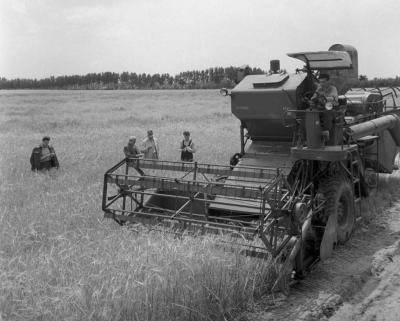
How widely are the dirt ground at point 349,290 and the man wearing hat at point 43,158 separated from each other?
732 cm

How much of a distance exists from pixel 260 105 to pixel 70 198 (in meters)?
3.68

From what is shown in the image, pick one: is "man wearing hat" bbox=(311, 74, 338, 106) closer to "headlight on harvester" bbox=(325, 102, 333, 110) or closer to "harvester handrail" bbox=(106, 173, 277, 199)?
"headlight on harvester" bbox=(325, 102, 333, 110)

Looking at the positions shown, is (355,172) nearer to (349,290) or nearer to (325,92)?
(325,92)

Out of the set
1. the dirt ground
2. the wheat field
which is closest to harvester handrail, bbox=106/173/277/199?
the wheat field

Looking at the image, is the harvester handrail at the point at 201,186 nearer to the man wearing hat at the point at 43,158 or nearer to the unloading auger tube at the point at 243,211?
the unloading auger tube at the point at 243,211

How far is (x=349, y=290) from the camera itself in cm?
530

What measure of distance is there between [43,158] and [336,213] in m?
7.44

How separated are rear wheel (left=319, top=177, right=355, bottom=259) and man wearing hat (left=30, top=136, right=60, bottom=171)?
281 inches

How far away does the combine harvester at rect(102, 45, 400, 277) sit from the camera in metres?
5.48

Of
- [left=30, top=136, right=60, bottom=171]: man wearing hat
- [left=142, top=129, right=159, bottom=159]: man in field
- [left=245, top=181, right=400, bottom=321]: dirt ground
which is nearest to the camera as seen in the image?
[left=245, top=181, right=400, bottom=321]: dirt ground

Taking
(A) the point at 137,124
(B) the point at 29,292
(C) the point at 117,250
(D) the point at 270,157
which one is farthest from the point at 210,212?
(A) the point at 137,124

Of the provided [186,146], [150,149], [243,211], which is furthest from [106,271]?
[186,146]

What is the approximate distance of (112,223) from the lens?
266 inches

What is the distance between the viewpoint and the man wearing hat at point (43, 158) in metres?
11.5
